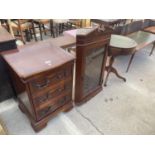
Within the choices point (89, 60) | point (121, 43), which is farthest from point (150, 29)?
point (89, 60)

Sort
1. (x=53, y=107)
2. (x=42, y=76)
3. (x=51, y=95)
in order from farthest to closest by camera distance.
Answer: (x=53, y=107) < (x=51, y=95) < (x=42, y=76)

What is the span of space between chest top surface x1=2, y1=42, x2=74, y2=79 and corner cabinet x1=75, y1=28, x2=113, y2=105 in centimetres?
16

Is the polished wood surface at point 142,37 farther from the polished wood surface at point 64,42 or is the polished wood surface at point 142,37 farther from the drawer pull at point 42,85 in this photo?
the drawer pull at point 42,85

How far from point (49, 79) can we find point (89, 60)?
0.49m

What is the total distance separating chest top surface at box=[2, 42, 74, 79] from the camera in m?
1.05

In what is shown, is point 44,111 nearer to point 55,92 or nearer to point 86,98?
point 55,92

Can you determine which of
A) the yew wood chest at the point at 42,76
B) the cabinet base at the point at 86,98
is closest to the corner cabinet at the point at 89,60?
the cabinet base at the point at 86,98

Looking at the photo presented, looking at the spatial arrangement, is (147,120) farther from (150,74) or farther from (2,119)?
(2,119)

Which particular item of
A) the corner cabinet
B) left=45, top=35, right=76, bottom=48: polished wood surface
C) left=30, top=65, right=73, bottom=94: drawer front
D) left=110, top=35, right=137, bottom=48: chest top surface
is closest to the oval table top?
left=110, top=35, right=137, bottom=48: chest top surface

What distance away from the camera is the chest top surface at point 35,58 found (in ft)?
3.45

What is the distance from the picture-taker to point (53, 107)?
4.64ft

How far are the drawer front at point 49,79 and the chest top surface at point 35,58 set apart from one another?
0.07 metres
